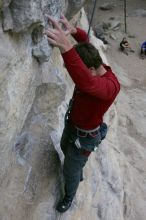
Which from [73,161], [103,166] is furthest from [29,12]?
[103,166]

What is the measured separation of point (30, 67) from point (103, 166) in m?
1.88

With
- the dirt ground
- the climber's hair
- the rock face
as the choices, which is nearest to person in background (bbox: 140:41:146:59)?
the dirt ground

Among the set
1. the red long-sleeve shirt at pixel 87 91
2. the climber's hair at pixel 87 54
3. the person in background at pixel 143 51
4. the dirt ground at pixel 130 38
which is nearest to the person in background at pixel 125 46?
the dirt ground at pixel 130 38

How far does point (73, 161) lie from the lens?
3391 millimetres

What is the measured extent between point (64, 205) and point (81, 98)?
3.30ft

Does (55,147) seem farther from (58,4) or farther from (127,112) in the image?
(127,112)

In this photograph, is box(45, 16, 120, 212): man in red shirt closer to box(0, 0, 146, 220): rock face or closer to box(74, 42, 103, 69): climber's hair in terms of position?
box(74, 42, 103, 69): climber's hair

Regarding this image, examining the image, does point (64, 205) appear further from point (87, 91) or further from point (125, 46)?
point (125, 46)

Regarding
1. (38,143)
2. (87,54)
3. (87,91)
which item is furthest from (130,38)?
(87,91)

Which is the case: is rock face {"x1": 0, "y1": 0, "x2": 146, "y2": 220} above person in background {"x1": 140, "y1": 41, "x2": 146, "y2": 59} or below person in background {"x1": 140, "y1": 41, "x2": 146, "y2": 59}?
above

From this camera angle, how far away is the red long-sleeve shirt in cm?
268

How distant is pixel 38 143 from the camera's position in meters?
3.62

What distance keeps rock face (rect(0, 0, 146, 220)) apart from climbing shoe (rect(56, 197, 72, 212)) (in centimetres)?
5

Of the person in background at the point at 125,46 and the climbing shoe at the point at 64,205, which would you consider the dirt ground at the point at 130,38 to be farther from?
the climbing shoe at the point at 64,205
